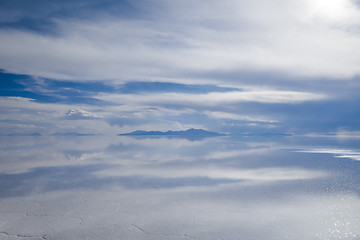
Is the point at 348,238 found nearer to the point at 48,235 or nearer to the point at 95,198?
the point at 48,235

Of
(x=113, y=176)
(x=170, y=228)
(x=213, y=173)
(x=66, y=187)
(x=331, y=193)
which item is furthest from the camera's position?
(x=213, y=173)

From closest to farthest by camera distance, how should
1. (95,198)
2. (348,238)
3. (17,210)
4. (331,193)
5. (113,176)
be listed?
(348,238) → (17,210) → (95,198) → (331,193) → (113,176)

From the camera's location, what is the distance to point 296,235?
1315 centimetres

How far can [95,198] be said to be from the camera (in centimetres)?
1989

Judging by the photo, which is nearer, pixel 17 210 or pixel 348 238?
pixel 348 238

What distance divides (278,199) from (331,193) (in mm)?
5099

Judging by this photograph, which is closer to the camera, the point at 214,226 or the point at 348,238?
the point at 348,238

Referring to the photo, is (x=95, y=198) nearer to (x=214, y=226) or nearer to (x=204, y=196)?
(x=204, y=196)

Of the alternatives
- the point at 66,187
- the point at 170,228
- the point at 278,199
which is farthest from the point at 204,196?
the point at 66,187

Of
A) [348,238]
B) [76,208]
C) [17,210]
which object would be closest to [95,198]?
[76,208]

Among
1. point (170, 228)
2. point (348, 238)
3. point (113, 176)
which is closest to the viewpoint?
point (348, 238)

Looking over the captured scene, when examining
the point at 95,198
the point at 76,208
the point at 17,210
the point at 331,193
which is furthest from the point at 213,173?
the point at 17,210

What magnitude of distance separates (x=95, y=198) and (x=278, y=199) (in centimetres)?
1379

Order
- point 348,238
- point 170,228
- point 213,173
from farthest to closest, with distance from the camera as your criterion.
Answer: point 213,173 < point 170,228 < point 348,238
